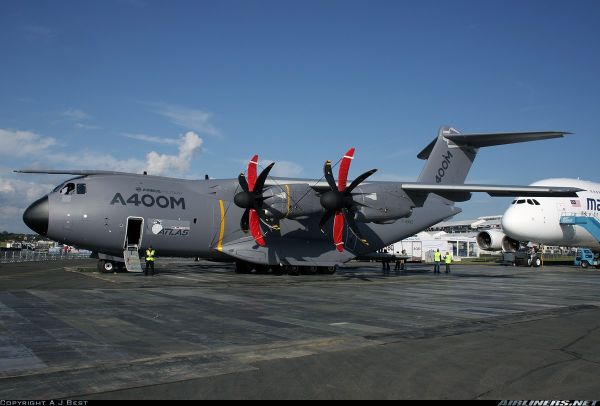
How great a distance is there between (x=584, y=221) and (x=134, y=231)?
2889 cm

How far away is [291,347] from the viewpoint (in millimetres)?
7340

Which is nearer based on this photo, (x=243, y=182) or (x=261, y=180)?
(x=261, y=180)

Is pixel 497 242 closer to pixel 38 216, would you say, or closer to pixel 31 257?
pixel 38 216

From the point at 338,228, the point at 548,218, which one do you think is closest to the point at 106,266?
the point at 338,228

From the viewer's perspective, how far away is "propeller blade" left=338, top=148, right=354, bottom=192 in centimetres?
2027

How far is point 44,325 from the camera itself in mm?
8789

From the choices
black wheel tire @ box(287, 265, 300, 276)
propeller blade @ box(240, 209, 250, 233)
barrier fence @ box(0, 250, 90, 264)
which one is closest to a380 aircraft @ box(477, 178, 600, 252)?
black wheel tire @ box(287, 265, 300, 276)

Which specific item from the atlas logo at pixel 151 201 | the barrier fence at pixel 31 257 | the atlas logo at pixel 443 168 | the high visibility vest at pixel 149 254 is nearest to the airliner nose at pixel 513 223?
the atlas logo at pixel 443 168

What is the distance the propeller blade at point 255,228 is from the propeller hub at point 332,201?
2.76 m

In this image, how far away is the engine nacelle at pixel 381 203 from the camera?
21656mm

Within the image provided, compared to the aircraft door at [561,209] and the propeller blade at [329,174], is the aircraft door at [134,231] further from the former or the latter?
the aircraft door at [561,209]

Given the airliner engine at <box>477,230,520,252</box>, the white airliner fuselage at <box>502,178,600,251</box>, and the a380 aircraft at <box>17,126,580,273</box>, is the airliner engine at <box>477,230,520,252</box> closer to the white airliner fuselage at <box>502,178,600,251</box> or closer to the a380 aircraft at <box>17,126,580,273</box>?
the white airliner fuselage at <box>502,178,600,251</box>

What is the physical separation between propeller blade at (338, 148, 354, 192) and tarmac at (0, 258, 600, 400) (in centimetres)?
770

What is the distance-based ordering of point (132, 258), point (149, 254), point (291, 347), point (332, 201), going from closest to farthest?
point (291, 347), point (332, 201), point (132, 258), point (149, 254)
